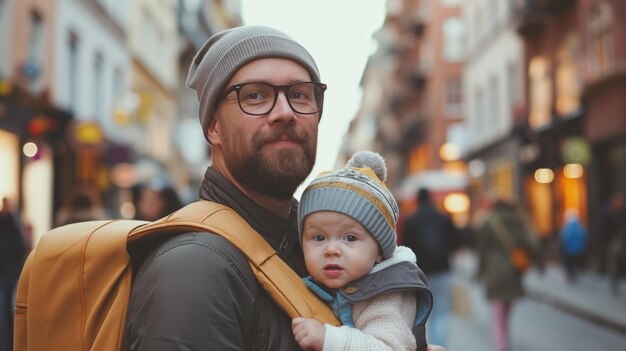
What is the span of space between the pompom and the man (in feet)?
0.91

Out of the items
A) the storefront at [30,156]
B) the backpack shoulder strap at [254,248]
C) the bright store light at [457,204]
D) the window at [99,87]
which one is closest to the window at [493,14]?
the bright store light at [457,204]

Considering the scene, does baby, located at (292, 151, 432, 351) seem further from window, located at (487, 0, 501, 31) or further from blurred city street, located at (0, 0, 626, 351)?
window, located at (487, 0, 501, 31)

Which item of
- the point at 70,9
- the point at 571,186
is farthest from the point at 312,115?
the point at 571,186

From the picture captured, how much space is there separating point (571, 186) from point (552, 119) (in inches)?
94.9

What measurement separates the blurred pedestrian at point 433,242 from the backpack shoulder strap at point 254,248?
710 centimetres

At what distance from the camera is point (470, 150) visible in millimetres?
40156

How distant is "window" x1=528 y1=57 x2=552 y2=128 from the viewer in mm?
27381

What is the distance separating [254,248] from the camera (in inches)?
82.0

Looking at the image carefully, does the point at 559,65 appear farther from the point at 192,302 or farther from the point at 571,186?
the point at 192,302

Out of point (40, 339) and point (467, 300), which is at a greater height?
point (40, 339)

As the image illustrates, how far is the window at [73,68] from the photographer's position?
21.4 m

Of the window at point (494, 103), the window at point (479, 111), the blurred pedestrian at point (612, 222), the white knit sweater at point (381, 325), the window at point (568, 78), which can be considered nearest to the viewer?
the white knit sweater at point (381, 325)

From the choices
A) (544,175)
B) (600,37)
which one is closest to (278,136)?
(600,37)

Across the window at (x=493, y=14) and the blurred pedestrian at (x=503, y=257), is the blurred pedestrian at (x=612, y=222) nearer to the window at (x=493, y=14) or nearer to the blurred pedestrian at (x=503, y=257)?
the blurred pedestrian at (x=503, y=257)
